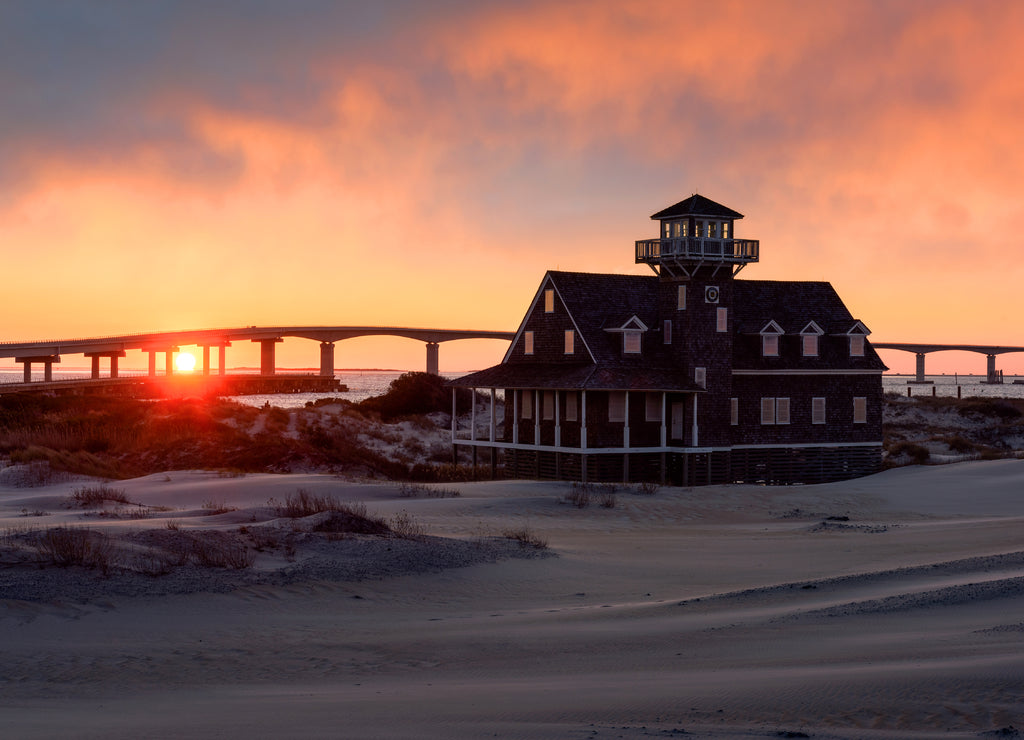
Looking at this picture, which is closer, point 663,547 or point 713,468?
point 663,547

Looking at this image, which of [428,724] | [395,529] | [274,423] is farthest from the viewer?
[274,423]

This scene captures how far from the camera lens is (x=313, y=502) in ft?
81.7

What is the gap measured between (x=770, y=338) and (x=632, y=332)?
628 centimetres

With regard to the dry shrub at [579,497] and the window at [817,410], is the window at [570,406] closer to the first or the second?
the dry shrub at [579,497]

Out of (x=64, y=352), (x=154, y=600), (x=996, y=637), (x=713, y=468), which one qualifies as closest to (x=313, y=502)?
(x=154, y=600)

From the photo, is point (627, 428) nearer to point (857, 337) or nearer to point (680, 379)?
point (680, 379)

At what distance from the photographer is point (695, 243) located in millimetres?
43000

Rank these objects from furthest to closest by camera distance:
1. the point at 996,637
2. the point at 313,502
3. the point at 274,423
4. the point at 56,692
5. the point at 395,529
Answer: the point at 274,423
the point at 313,502
the point at 395,529
the point at 996,637
the point at 56,692

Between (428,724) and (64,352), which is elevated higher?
(64,352)

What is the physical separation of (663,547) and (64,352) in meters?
91.6

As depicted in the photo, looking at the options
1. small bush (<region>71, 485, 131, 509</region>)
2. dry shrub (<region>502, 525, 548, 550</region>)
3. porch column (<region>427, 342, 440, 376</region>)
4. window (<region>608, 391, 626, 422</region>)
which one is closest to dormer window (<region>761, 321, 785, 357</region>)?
window (<region>608, 391, 626, 422</region>)

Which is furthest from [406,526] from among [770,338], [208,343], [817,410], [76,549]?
[208,343]

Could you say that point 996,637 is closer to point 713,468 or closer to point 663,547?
point 663,547

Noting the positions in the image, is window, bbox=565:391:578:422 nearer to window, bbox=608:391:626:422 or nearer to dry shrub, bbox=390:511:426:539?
window, bbox=608:391:626:422
